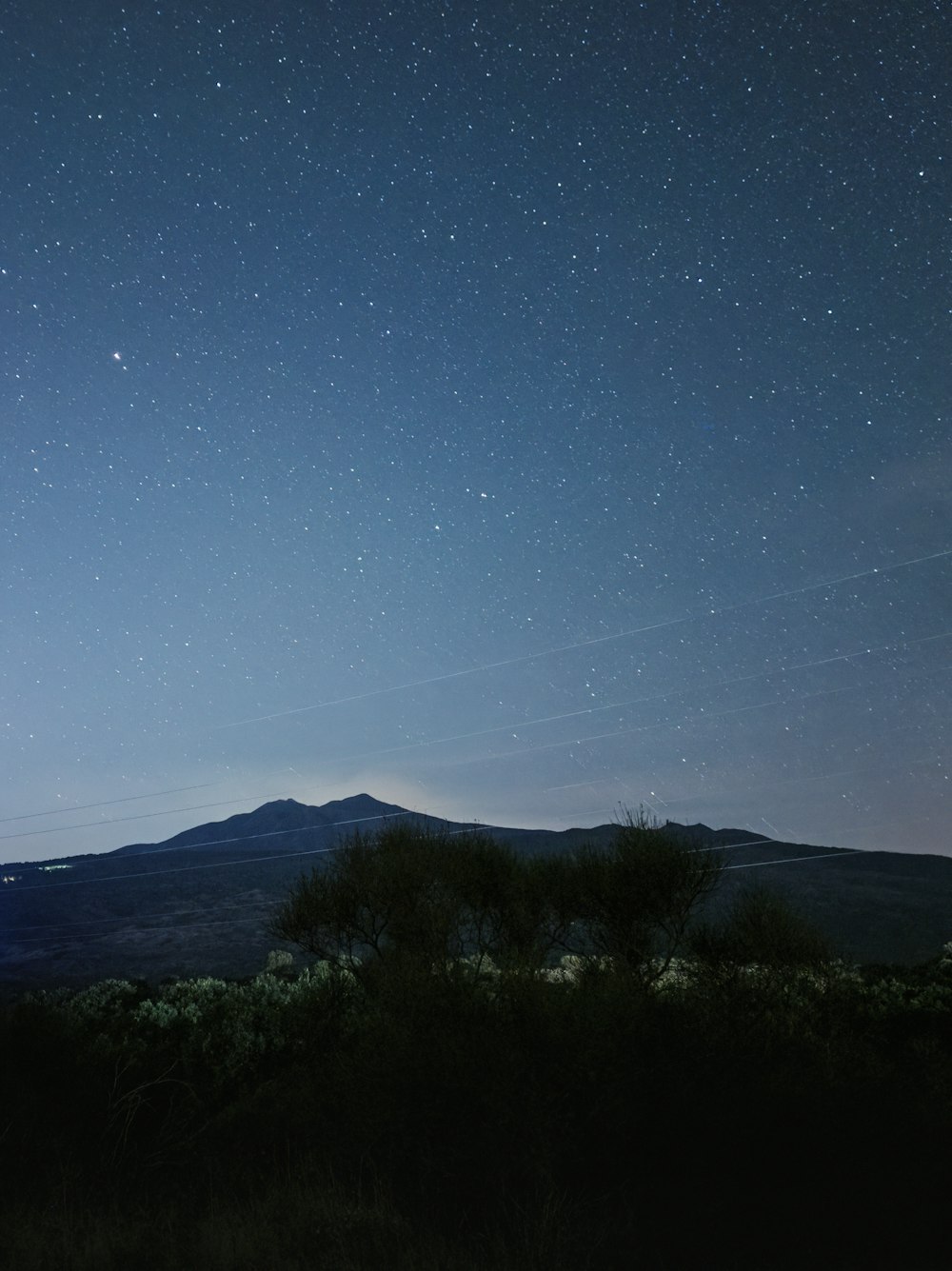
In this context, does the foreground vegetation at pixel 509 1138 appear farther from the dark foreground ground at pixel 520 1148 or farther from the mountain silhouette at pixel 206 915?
the mountain silhouette at pixel 206 915

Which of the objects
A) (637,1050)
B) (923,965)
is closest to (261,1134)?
(637,1050)

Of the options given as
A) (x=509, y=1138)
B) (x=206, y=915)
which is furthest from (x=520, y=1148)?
(x=206, y=915)

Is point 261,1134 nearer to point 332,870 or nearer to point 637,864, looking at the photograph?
point 332,870

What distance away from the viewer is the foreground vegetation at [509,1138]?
1098 cm

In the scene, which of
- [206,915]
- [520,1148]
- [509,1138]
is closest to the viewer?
[520,1148]

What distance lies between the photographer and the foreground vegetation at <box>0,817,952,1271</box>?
36.0 feet

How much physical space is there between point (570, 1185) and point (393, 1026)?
4160mm

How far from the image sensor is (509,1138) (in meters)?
12.9

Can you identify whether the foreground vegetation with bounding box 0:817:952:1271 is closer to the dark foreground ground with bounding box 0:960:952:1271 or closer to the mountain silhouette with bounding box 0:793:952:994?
the dark foreground ground with bounding box 0:960:952:1271

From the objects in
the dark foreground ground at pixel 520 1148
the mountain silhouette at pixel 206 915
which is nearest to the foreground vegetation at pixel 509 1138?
the dark foreground ground at pixel 520 1148

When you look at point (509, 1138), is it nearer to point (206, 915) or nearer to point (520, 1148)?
point (520, 1148)

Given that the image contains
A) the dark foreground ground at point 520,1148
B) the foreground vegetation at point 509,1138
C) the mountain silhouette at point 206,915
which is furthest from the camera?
the mountain silhouette at point 206,915

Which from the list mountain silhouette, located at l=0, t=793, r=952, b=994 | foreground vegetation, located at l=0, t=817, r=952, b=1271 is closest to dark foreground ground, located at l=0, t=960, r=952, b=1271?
foreground vegetation, located at l=0, t=817, r=952, b=1271

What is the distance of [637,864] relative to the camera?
3459 centimetres
